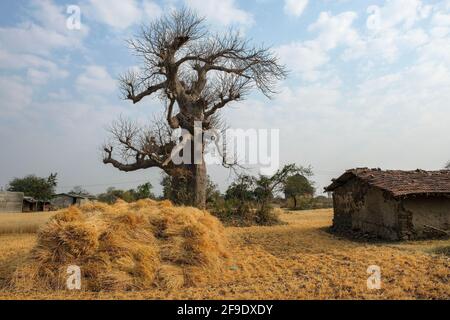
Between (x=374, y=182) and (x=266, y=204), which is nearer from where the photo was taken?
(x=374, y=182)

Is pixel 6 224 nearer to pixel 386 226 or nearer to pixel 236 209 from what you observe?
pixel 236 209

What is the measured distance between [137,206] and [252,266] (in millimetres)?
2735

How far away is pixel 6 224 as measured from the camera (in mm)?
13000

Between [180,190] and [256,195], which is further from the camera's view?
[256,195]

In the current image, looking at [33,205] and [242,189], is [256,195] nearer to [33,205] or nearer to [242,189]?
[242,189]

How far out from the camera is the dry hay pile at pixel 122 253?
17.3 feet

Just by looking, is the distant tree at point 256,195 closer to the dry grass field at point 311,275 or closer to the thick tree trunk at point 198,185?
the thick tree trunk at point 198,185

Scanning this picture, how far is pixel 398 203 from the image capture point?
1034cm

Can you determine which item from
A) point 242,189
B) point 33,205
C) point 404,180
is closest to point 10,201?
point 33,205

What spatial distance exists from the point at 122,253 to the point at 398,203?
25.6 feet

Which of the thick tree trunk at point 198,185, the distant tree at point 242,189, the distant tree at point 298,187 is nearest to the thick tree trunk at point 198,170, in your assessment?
the thick tree trunk at point 198,185

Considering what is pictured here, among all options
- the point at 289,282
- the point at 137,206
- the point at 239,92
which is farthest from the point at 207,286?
the point at 239,92

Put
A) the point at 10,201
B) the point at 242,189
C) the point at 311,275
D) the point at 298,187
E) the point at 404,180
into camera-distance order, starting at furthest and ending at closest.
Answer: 1. the point at 298,187
2. the point at 10,201
3. the point at 242,189
4. the point at 404,180
5. the point at 311,275
